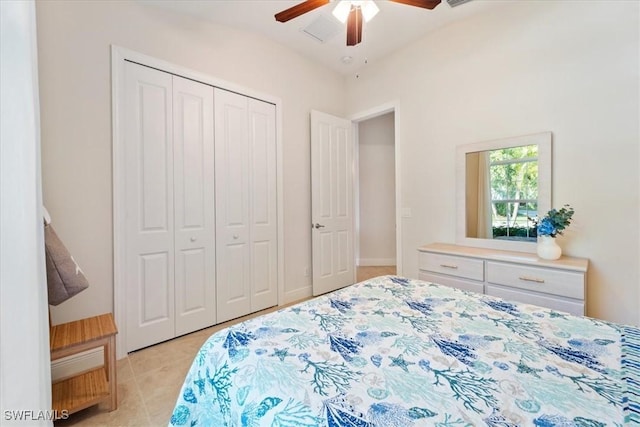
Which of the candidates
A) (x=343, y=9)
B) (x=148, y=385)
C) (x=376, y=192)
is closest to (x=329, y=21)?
(x=343, y=9)

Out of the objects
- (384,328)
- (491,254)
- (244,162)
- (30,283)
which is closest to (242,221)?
(244,162)

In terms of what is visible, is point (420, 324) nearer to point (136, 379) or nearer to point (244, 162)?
point (136, 379)

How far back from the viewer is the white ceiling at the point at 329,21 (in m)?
2.41

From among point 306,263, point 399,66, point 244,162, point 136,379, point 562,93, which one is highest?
point 399,66

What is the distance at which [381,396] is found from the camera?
2.48 ft

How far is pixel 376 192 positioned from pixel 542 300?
11.3 feet

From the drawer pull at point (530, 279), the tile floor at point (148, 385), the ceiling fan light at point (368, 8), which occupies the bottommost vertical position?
the tile floor at point (148, 385)

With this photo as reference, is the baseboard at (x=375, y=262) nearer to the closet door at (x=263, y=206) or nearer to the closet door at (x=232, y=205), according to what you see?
the closet door at (x=263, y=206)

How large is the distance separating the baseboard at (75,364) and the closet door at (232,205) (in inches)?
36.5

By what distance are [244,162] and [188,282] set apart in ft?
4.14

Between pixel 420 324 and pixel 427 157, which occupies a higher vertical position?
pixel 427 157

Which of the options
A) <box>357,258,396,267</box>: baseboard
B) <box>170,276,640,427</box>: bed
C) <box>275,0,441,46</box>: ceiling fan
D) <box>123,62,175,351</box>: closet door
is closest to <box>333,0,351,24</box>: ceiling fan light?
<box>275,0,441,46</box>: ceiling fan

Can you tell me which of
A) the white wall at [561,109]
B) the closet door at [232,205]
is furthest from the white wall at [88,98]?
the white wall at [561,109]

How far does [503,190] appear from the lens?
8.21ft
